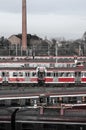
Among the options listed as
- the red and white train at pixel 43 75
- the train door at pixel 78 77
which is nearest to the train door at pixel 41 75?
the red and white train at pixel 43 75

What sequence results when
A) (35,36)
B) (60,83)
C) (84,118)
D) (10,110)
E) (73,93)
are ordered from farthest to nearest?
(35,36)
(60,83)
(73,93)
(10,110)
(84,118)

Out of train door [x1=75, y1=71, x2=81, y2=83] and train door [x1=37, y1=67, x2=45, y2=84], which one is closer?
train door [x1=37, y1=67, x2=45, y2=84]

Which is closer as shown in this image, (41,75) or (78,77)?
(78,77)

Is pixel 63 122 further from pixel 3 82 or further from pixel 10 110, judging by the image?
pixel 3 82

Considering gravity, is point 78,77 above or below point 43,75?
below

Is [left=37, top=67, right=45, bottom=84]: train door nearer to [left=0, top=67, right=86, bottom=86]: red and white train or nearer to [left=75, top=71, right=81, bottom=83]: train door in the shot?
[left=0, top=67, right=86, bottom=86]: red and white train

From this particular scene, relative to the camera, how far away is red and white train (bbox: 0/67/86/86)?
46.4 m

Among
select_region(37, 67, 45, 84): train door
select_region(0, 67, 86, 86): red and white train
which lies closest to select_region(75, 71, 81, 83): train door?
select_region(0, 67, 86, 86): red and white train

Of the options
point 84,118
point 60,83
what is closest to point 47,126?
point 84,118

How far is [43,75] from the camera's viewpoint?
153 ft

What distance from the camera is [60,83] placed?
4538cm

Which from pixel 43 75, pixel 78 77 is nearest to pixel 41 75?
pixel 43 75

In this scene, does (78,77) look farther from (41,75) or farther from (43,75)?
(41,75)

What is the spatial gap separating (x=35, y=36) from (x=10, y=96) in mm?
112364
